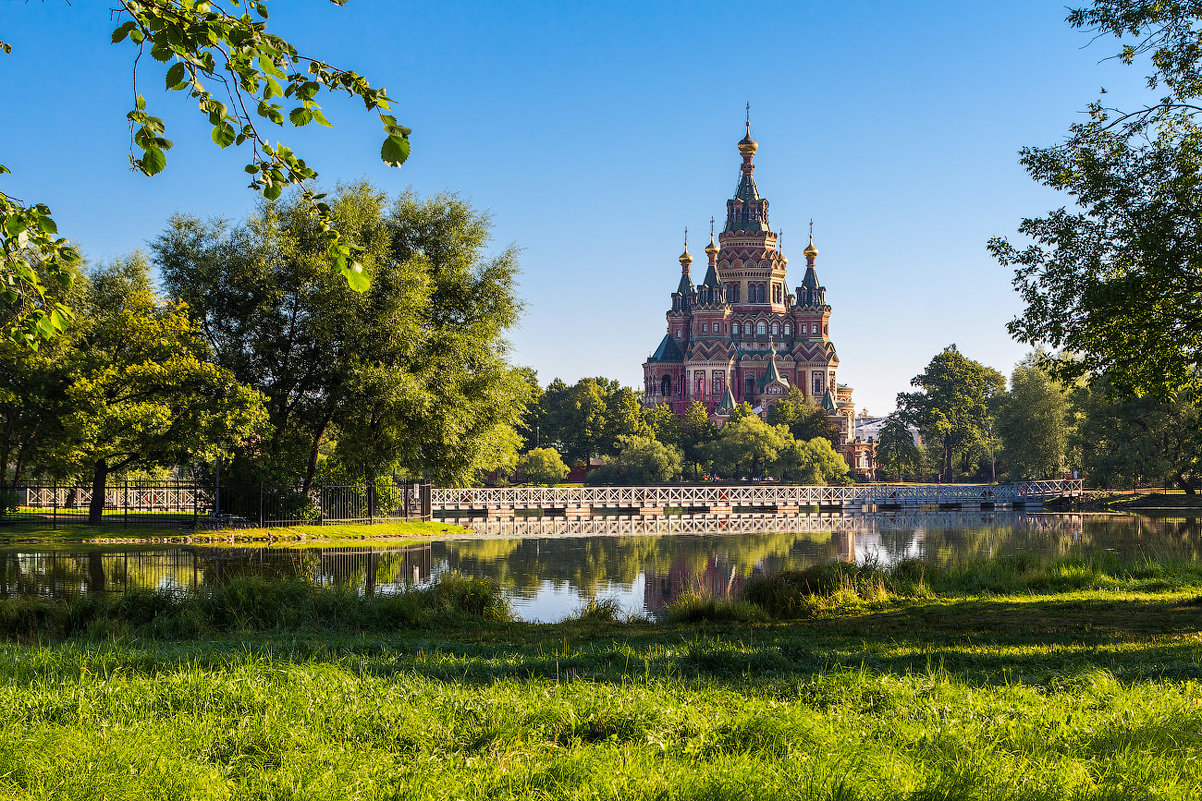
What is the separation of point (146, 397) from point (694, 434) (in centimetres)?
5762

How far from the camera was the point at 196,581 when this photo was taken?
1548 centimetres

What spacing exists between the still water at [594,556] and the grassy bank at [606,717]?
593cm

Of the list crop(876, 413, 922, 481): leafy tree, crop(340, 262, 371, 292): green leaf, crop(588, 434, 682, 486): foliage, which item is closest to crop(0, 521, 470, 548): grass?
crop(340, 262, 371, 292): green leaf

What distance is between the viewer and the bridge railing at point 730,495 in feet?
169

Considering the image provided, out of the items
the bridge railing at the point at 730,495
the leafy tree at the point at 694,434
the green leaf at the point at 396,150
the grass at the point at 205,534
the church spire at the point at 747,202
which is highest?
the church spire at the point at 747,202

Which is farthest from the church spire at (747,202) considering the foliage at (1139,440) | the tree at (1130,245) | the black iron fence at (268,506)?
the tree at (1130,245)

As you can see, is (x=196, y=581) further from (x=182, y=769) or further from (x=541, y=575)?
(x=182, y=769)

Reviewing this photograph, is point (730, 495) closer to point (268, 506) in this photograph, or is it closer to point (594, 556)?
point (594, 556)

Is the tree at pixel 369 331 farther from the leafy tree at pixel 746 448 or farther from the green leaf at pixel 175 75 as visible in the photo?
the leafy tree at pixel 746 448

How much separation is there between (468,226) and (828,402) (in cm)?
7572

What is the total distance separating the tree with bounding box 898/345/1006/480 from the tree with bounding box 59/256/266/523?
71.8 m

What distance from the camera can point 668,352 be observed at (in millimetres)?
107125

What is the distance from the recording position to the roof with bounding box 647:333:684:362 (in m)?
107

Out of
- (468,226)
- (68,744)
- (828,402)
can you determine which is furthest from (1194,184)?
(828,402)
